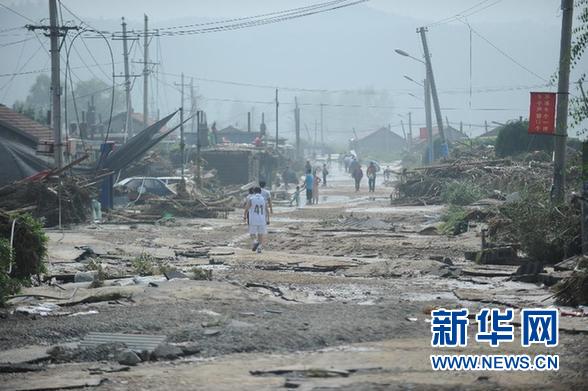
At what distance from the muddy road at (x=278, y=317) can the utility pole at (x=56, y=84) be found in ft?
21.3

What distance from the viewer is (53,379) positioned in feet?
29.9

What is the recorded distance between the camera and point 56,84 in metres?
27.8

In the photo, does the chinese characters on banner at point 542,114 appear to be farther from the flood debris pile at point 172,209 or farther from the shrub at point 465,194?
the flood debris pile at point 172,209

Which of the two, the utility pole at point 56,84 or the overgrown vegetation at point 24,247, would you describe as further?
→ the utility pole at point 56,84

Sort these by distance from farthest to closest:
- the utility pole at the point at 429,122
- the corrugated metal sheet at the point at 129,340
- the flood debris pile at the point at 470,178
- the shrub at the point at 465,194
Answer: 1. the utility pole at the point at 429,122
2. the flood debris pile at the point at 470,178
3. the shrub at the point at 465,194
4. the corrugated metal sheet at the point at 129,340

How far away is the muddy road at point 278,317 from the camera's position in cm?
902

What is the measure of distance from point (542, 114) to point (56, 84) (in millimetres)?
13629

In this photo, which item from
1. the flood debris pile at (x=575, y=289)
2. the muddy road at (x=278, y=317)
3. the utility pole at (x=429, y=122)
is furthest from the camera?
the utility pole at (x=429, y=122)

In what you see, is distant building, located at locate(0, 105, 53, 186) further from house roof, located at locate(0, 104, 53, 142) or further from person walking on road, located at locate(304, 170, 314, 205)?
person walking on road, located at locate(304, 170, 314, 205)

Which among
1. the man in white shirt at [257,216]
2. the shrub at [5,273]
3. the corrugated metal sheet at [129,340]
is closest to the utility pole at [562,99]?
the man in white shirt at [257,216]

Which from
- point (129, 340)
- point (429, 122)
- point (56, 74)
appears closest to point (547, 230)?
point (129, 340)

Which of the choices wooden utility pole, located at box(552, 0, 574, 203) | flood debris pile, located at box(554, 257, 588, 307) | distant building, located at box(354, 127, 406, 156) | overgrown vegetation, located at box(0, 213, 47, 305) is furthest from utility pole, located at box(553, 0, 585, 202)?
distant building, located at box(354, 127, 406, 156)

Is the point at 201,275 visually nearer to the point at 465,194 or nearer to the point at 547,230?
the point at 547,230

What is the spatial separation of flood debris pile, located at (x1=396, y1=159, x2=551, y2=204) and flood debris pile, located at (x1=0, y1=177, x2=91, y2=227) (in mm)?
12798
